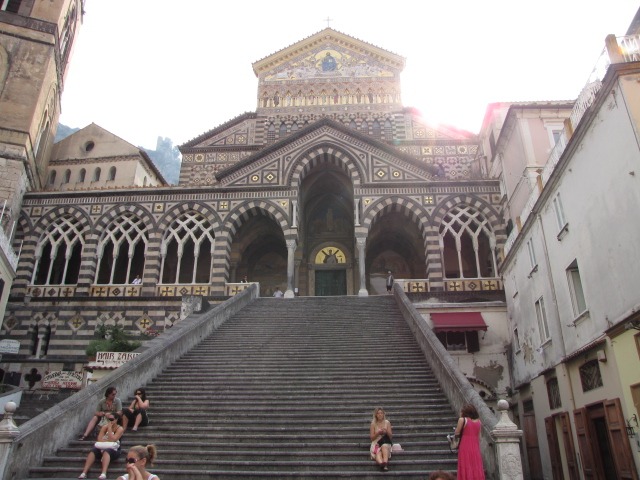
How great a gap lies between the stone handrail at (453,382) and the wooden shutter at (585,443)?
11.9 feet

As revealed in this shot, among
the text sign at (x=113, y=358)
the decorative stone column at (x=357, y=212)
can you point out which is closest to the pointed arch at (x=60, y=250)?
the text sign at (x=113, y=358)

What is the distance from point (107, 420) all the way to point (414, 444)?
5816mm

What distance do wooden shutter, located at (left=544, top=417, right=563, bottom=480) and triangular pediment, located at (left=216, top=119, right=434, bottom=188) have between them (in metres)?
14.6

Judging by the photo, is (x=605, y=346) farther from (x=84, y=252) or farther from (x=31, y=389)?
(x=84, y=252)

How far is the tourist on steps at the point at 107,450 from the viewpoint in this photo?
8.88m

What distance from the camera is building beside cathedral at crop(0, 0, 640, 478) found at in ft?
44.2

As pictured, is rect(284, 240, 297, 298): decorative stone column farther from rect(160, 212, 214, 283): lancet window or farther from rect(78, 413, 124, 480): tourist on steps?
rect(78, 413, 124, 480): tourist on steps

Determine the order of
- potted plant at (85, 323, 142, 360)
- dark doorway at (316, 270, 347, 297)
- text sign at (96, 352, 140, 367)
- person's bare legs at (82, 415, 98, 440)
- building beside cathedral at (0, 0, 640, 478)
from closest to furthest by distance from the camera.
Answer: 1. person's bare legs at (82, 415, 98, 440)
2. building beside cathedral at (0, 0, 640, 478)
3. text sign at (96, 352, 140, 367)
4. potted plant at (85, 323, 142, 360)
5. dark doorway at (316, 270, 347, 297)

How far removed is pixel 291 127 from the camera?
3441cm

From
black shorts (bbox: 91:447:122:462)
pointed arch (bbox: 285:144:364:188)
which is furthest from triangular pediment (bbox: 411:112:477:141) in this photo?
black shorts (bbox: 91:447:122:462)

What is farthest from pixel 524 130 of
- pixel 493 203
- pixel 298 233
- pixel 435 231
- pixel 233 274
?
pixel 233 274

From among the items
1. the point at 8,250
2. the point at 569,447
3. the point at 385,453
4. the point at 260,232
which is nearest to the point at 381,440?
the point at 385,453

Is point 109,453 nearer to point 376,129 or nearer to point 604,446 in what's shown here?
point 604,446

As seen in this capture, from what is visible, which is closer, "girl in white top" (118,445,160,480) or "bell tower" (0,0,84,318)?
"girl in white top" (118,445,160,480)
